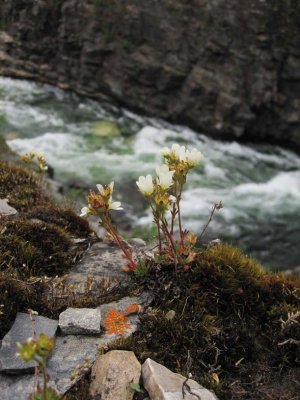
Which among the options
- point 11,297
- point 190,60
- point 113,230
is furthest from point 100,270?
point 190,60

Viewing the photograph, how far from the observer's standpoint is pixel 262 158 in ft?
42.4

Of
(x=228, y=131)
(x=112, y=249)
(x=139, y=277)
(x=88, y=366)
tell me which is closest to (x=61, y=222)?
(x=112, y=249)

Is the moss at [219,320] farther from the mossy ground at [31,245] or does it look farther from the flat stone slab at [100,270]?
the mossy ground at [31,245]

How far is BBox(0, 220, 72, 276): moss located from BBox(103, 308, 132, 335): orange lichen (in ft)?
2.04

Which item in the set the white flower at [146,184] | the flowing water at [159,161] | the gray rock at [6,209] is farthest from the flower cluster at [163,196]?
the flowing water at [159,161]

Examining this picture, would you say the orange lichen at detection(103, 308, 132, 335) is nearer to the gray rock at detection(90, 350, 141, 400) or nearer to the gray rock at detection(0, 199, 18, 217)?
the gray rock at detection(90, 350, 141, 400)

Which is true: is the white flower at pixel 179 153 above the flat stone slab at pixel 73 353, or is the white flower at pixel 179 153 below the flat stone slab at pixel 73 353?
above

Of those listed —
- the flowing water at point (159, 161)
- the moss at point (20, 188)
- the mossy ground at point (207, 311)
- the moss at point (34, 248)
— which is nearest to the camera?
the mossy ground at point (207, 311)

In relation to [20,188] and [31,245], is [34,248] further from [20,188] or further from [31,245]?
[20,188]

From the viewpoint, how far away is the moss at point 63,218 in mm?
3963

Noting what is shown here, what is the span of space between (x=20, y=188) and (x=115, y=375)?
99.1 inches

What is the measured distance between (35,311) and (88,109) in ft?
38.8

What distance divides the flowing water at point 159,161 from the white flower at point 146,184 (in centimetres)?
610

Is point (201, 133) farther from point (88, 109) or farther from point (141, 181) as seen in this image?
point (141, 181)
